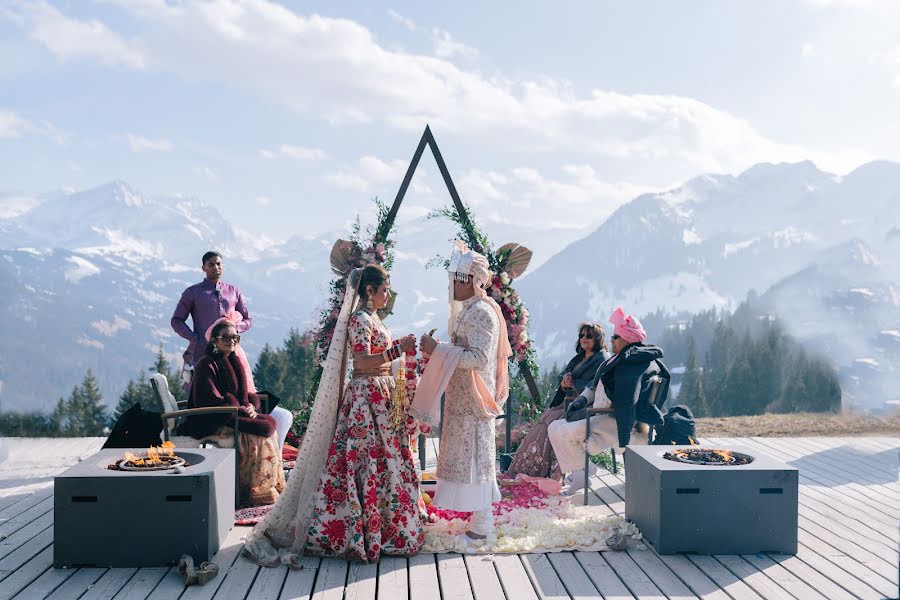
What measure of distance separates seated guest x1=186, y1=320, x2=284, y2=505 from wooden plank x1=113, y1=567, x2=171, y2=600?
1.65 metres

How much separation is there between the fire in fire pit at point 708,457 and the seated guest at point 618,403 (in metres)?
0.96

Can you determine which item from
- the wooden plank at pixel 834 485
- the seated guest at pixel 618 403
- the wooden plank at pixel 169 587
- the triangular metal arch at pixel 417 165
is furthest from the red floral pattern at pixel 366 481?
the wooden plank at pixel 834 485

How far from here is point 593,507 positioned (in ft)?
22.7

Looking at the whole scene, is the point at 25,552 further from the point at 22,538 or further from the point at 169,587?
the point at 169,587

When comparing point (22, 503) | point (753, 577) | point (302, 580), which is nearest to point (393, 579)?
point (302, 580)

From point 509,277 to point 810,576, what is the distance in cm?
436

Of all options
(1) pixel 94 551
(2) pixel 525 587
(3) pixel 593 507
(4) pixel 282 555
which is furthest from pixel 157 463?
(3) pixel 593 507

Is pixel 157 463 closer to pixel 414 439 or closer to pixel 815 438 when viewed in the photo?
pixel 414 439

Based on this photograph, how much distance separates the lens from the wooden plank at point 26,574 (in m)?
4.85

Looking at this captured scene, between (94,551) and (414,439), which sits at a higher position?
(414,439)

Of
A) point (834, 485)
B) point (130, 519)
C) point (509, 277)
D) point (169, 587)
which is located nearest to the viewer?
point (169, 587)

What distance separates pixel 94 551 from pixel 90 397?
48038mm

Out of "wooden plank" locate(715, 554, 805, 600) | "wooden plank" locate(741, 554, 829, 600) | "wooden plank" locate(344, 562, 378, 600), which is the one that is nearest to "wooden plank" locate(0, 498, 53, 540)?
"wooden plank" locate(344, 562, 378, 600)

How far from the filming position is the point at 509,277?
863 cm
